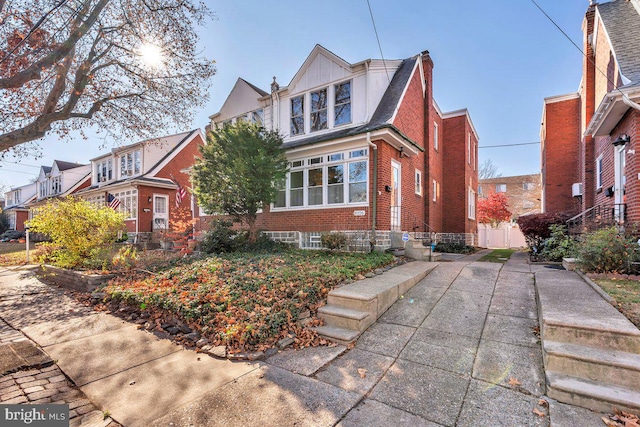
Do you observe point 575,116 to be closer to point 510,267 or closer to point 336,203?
point 510,267

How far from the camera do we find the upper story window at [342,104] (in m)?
11.3

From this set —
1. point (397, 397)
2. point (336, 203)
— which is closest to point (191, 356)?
point (397, 397)

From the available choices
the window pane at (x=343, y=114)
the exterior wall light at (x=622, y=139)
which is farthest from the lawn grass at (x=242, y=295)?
the exterior wall light at (x=622, y=139)

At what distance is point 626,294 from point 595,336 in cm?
212

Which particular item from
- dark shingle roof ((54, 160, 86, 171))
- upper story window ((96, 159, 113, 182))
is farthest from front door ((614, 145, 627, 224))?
dark shingle roof ((54, 160, 86, 171))

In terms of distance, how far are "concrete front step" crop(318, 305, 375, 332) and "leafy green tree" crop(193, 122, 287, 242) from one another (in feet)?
19.5

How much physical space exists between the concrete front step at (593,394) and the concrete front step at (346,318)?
2.23 metres

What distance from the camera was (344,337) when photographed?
4.14 m

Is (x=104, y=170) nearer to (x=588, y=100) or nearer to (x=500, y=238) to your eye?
(x=588, y=100)

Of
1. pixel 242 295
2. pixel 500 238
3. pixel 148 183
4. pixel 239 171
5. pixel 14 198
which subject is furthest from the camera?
pixel 14 198

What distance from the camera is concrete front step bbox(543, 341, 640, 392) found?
279 cm

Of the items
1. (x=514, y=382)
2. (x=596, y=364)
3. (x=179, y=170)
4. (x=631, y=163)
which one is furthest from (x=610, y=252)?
(x=179, y=170)

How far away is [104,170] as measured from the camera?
2439cm

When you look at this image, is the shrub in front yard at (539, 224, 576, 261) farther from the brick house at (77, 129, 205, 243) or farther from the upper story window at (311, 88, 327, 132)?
the brick house at (77, 129, 205, 243)
